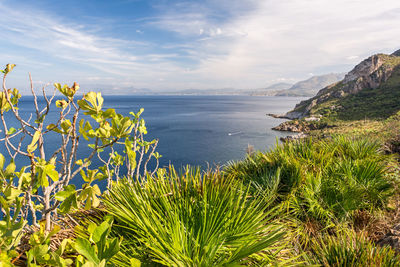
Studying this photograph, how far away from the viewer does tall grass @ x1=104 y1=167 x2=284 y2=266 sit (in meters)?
1.83

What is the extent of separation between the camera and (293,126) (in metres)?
57.6

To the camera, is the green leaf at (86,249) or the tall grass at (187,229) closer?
the green leaf at (86,249)

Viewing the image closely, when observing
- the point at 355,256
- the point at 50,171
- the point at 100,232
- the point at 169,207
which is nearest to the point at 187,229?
the point at 169,207

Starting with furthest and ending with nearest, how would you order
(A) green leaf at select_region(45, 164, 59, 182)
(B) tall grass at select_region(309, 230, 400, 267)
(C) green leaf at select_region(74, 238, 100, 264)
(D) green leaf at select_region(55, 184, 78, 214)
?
(B) tall grass at select_region(309, 230, 400, 267), (D) green leaf at select_region(55, 184, 78, 214), (A) green leaf at select_region(45, 164, 59, 182), (C) green leaf at select_region(74, 238, 100, 264)

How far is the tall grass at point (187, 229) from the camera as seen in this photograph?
183 centimetres

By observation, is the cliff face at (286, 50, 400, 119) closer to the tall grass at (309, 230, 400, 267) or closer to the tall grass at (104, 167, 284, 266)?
the tall grass at (309, 230, 400, 267)

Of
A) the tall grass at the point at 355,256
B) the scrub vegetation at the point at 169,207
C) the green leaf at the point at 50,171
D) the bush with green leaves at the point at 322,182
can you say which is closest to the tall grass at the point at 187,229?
the scrub vegetation at the point at 169,207

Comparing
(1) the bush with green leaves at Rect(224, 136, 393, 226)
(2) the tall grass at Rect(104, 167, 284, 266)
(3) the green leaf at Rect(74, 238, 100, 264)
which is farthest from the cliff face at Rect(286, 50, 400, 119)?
(3) the green leaf at Rect(74, 238, 100, 264)

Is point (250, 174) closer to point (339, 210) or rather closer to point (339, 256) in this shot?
point (339, 210)

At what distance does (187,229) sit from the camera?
2.17m

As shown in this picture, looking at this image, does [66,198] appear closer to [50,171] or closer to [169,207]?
[50,171]

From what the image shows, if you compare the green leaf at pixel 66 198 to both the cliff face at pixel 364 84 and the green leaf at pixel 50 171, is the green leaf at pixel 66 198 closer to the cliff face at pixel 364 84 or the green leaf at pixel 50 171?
the green leaf at pixel 50 171

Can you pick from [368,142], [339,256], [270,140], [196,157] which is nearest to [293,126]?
[270,140]

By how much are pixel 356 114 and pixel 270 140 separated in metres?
30.8
